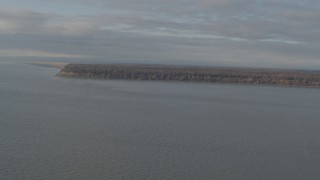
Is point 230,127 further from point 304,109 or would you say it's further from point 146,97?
point 146,97

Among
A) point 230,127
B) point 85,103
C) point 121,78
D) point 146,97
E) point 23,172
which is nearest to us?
point 23,172

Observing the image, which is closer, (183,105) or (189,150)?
(189,150)

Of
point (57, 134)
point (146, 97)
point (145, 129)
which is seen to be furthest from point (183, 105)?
point (57, 134)

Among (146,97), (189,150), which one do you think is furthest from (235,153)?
(146,97)

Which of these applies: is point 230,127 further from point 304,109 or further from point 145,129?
point 304,109

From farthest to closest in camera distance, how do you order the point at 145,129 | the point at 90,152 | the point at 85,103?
the point at 85,103 → the point at 145,129 → the point at 90,152

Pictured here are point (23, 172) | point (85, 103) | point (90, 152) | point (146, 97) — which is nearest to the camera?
point (23, 172)
